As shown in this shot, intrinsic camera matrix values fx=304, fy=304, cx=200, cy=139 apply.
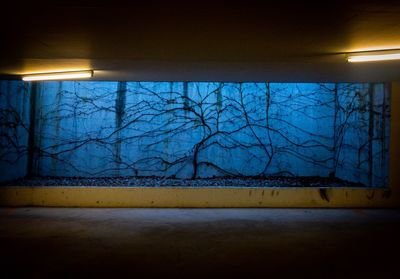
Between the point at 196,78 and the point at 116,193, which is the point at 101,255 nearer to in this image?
the point at 116,193

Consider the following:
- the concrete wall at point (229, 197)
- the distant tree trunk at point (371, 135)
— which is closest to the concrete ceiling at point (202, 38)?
the distant tree trunk at point (371, 135)

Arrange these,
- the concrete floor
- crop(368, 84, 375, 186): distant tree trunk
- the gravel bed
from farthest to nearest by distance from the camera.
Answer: crop(368, 84, 375, 186): distant tree trunk → the gravel bed → the concrete floor

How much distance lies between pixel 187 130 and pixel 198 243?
163 inches

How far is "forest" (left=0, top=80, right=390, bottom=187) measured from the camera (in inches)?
303

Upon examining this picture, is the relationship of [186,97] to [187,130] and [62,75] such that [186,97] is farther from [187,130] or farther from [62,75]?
[62,75]

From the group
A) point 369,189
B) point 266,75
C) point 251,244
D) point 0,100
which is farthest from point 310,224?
point 0,100

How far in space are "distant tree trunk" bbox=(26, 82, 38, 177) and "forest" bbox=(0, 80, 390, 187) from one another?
0.02 metres

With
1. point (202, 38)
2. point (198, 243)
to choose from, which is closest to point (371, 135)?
point (198, 243)

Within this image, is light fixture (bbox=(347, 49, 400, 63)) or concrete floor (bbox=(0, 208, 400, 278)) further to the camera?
light fixture (bbox=(347, 49, 400, 63))

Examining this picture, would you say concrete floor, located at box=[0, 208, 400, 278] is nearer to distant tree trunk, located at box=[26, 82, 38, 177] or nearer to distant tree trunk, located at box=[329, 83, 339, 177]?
distant tree trunk, located at box=[329, 83, 339, 177]

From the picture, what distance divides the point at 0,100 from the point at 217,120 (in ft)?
16.4

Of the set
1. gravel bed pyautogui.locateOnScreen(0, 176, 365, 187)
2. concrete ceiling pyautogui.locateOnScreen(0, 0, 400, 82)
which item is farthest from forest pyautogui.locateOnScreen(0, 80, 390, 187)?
concrete ceiling pyautogui.locateOnScreen(0, 0, 400, 82)

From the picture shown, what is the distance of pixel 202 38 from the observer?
3.41 meters

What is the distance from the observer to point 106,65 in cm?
483
